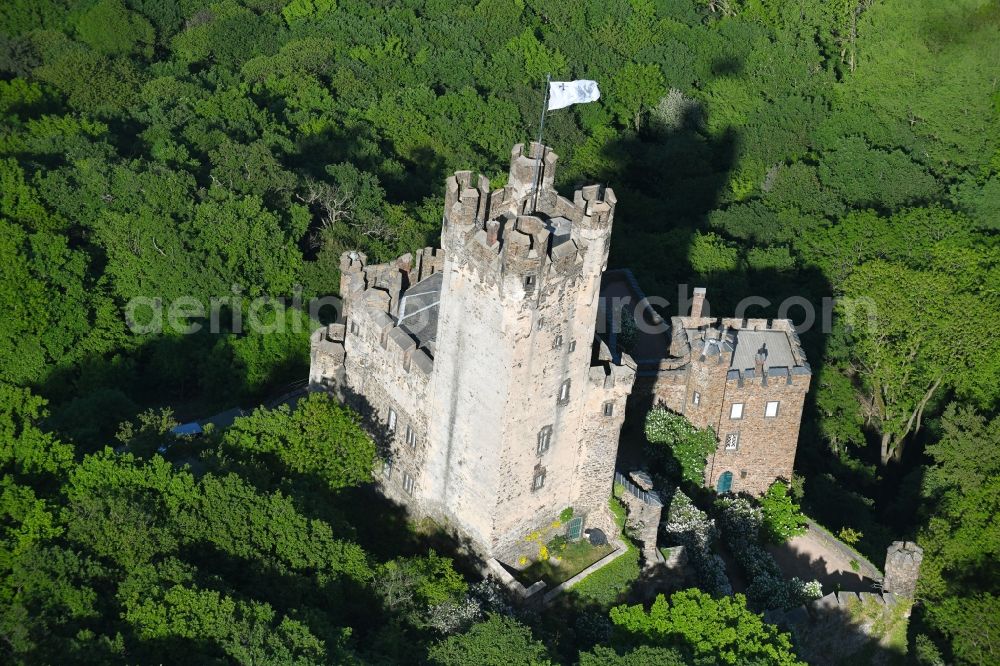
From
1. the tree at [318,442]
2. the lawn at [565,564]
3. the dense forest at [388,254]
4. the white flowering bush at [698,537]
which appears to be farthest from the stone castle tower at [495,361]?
the white flowering bush at [698,537]

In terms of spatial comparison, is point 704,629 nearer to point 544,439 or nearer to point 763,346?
point 544,439

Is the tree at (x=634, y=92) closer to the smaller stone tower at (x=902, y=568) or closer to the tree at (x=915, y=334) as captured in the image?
the tree at (x=915, y=334)

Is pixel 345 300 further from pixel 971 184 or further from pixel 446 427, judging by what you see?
pixel 971 184

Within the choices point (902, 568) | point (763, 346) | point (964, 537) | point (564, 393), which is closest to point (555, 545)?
point (564, 393)

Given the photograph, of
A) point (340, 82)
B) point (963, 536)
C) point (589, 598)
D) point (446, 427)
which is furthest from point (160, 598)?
point (340, 82)

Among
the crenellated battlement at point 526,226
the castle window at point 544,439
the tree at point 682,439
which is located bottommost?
the tree at point 682,439

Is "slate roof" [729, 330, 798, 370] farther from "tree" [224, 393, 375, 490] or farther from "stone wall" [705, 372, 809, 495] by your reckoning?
"tree" [224, 393, 375, 490]
